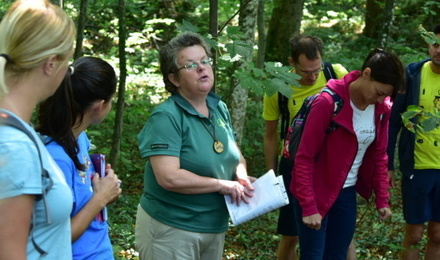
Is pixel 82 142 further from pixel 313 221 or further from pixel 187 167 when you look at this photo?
pixel 313 221

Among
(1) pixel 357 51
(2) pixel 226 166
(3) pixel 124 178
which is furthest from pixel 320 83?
(1) pixel 357 51

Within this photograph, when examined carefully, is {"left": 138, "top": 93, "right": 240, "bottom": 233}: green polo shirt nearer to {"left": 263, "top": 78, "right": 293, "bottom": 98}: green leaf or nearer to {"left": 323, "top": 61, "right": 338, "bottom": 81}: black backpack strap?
{"left": 263, "top": 78, "right": 293, "bottom": 98}: green leaf

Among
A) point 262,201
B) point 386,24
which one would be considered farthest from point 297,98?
point 386,24

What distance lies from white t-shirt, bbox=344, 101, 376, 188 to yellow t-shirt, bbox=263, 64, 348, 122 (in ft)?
3.31

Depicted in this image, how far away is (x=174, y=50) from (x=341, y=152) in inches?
56.0

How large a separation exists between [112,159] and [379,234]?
356 centimetres

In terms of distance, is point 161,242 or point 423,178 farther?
point 423,178

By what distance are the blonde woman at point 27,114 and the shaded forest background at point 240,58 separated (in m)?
2.47

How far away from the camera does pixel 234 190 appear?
12.0 ft

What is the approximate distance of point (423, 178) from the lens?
543cm

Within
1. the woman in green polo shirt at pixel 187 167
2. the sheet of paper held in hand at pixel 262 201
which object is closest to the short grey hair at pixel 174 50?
the woman in green polo shirt at pixel 187 167

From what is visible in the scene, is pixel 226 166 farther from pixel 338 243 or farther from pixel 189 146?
pixel 338 243

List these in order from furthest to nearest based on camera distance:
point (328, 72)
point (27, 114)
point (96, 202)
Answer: point (328, 72), point (96, 202), point (27, 114)

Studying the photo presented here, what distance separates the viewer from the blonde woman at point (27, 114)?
194 cm
